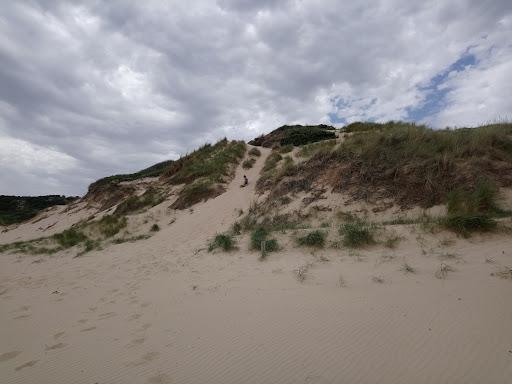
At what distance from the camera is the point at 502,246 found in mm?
4914

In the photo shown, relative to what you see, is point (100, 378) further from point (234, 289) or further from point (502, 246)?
point (502, 246)

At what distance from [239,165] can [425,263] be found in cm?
1532

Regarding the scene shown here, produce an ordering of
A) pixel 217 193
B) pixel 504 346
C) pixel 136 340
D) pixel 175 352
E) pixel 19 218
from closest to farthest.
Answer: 1. pixel 504 346
2. pixel 175 352
3. pixel 136 340
4. pixel 217 193
5. pixel 19 218

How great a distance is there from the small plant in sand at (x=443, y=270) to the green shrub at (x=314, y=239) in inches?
90.2

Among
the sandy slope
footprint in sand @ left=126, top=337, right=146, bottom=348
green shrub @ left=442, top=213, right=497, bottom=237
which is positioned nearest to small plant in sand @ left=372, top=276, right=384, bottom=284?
the sandy slope

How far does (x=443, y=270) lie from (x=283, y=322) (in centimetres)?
248

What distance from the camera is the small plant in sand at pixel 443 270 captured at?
414cm

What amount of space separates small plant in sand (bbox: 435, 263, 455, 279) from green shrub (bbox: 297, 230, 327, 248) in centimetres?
229

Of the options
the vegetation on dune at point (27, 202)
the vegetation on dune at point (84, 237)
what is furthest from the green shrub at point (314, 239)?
the vegetation on dune at point (27, 202)

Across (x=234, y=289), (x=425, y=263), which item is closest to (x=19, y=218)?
(x=234, y=289)

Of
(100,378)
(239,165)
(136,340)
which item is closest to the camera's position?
(100,378)

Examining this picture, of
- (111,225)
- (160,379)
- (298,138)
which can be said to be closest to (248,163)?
(298,138)

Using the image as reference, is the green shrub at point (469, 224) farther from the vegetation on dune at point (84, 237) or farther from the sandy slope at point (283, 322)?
the vegetation on dune at point (84, 237)

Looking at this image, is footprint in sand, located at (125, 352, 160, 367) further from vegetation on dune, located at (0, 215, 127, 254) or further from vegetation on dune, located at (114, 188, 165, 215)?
vegetation on dune, located at (114, 188, 165, 215)
